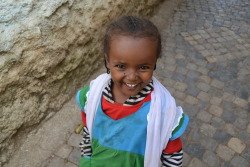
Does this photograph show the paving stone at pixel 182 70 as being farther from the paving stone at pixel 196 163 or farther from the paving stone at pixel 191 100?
the paving stone at pixel 196 163

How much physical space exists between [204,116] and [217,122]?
0.57 feet

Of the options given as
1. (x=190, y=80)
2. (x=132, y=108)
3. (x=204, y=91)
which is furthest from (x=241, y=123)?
(x=132, y=108)

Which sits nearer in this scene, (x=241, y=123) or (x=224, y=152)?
(x=224, y=152)

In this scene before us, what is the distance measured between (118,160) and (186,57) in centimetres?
318

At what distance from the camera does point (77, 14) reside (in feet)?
10.7

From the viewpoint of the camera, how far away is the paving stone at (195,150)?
9.80 feet

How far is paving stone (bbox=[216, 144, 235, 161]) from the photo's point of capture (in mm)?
2979

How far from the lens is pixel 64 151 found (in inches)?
118

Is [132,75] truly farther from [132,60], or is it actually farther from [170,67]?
[170,67]

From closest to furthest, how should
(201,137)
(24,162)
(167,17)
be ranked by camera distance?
(24,162) → (201,137) → (167,17)

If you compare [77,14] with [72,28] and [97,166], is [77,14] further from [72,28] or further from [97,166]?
[97,166]

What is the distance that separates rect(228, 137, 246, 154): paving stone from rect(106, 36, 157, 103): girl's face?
2053 mm

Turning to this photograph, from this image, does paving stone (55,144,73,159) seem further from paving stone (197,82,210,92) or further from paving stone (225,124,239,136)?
paving stone (197,82,210,92)

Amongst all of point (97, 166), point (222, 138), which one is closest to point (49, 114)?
point (97, 166)
